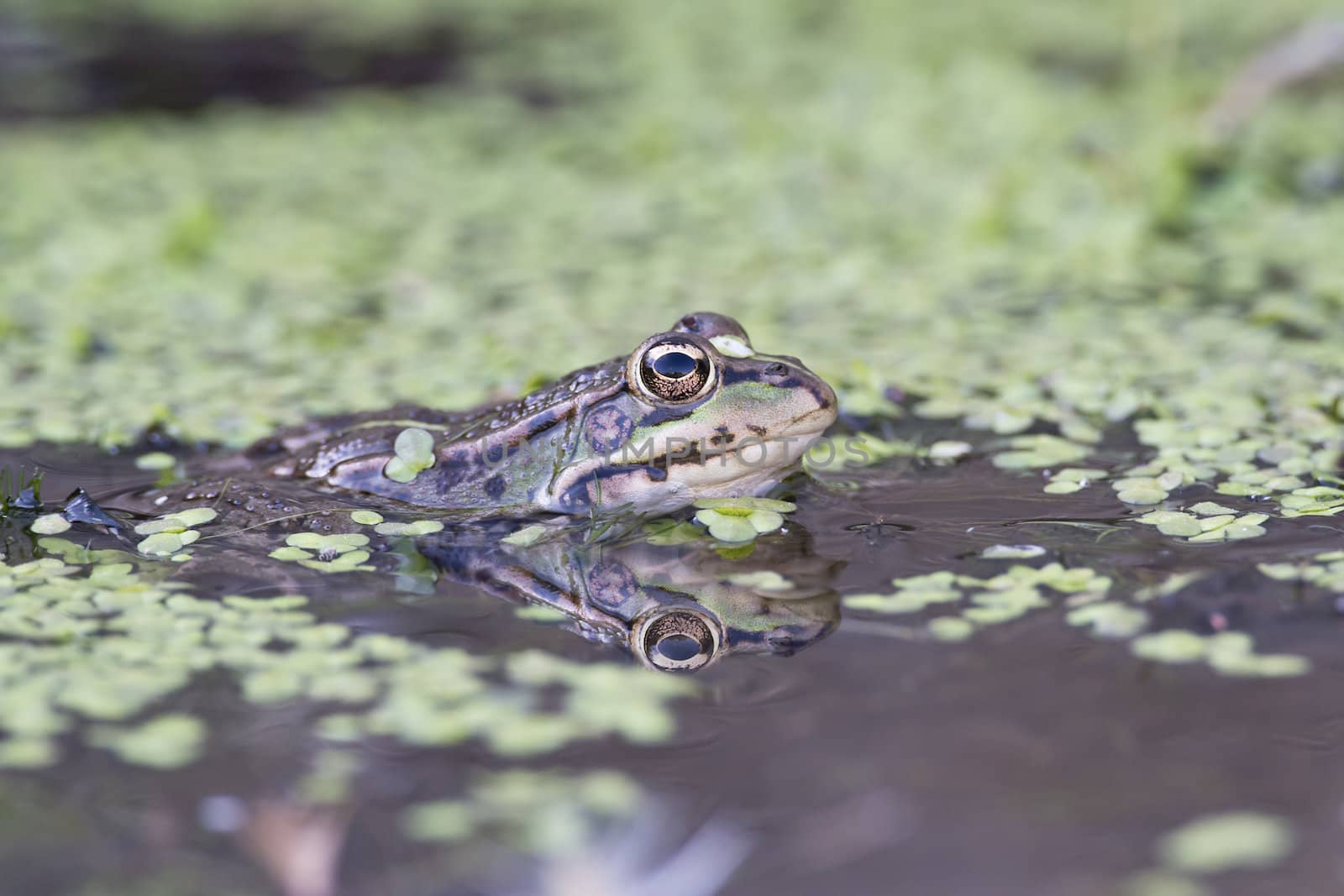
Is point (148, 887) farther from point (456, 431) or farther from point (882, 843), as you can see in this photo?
point (456, 431)

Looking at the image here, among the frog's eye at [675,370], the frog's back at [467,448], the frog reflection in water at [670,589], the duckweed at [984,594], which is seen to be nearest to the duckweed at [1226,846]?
the duckweed at [984,594]

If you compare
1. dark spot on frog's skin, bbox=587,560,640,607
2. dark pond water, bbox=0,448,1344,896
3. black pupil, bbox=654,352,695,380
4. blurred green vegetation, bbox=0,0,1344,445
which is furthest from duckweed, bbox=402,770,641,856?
blurred green vegetation, bbox=0,0,1344,445

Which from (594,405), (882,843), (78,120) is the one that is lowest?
(882,843)

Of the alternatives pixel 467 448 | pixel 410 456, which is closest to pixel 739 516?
pixel 467 448

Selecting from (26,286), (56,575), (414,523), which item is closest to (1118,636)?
(414,523)

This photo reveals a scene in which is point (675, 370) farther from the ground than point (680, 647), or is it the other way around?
point (675, 370)

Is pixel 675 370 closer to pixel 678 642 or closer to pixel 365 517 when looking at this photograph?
pixel 678 642

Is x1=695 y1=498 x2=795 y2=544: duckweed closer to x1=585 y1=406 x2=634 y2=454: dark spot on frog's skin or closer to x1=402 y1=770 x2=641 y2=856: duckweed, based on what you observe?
x1=585 y1=406 x2=634 y2=454: dark spot on frog's skin
